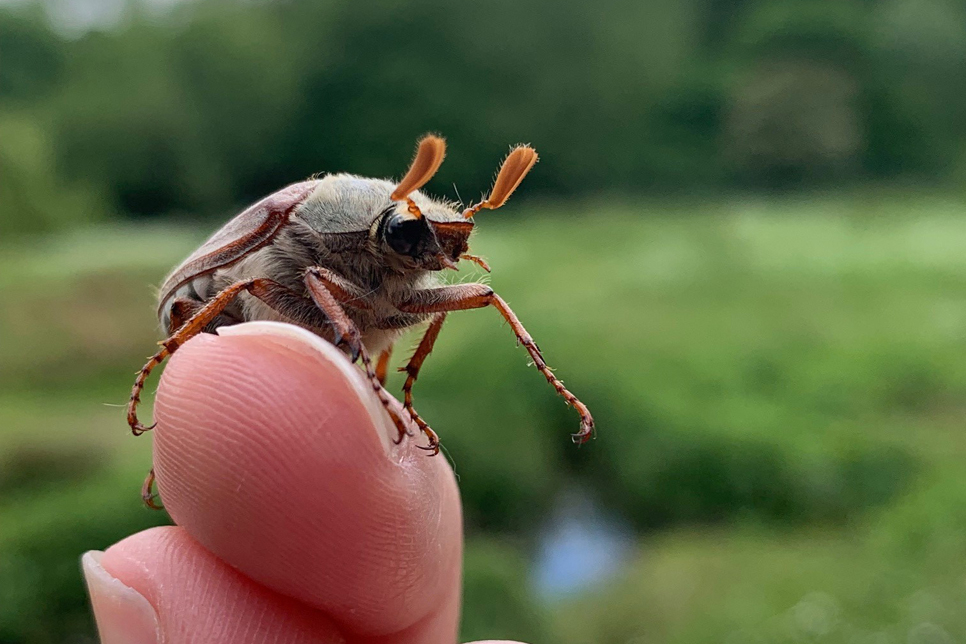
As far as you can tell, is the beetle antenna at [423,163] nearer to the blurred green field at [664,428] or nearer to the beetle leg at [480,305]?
the beetle leg at [480,305]

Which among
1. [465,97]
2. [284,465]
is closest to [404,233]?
[284,465]

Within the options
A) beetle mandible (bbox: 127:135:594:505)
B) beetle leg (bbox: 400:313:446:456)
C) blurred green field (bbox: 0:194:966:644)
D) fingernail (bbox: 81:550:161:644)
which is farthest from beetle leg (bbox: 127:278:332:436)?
blurred green field (bbox: 0:194:966:644)

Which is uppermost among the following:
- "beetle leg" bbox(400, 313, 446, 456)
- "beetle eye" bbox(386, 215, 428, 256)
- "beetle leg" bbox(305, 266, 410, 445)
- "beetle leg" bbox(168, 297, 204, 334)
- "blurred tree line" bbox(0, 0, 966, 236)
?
"beetle eye" bbox(386, 215, 428, 256)

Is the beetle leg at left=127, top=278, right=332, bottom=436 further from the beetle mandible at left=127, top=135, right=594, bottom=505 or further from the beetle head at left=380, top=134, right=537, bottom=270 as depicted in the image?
the beetle head at left=380, top=134, right=537, bottom=270

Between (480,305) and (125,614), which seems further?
(480,305)

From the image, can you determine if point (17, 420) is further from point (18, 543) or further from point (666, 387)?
point (666, 387)

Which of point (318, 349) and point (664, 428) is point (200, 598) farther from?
point (664, 428)
